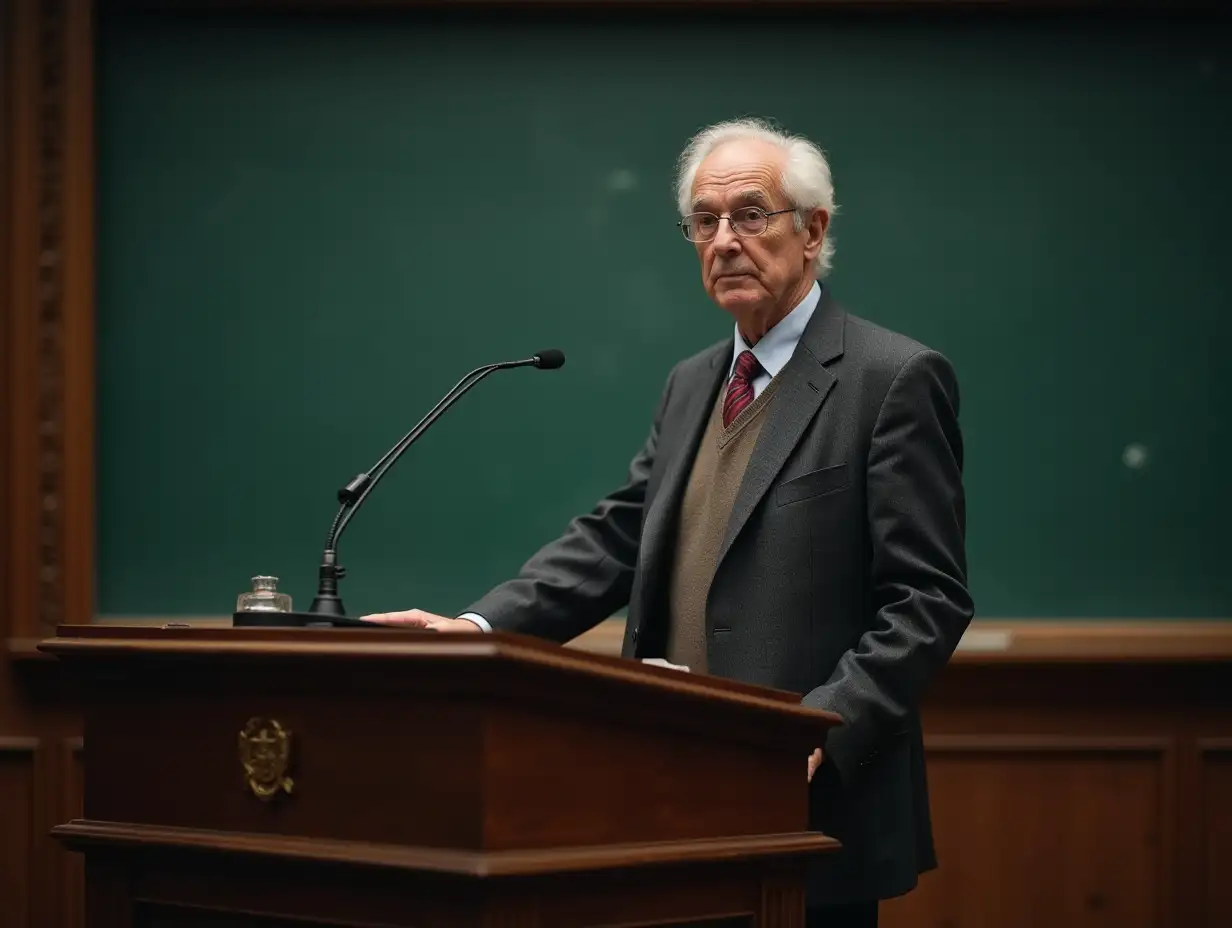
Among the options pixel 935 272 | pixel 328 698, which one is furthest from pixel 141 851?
pixel 935 272

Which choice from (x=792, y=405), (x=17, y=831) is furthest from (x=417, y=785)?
(x=17, y=831)

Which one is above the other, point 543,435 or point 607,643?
point 543,435

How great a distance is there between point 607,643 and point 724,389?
1212 millimetres

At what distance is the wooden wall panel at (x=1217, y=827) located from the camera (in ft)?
11.6

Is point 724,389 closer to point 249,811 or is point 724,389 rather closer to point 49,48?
point 249,811

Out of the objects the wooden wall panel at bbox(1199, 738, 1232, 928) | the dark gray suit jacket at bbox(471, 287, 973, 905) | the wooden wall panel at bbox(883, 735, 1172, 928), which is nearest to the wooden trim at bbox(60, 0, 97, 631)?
the dark gray suit jacket at bbox(471, 287, 973, 905)

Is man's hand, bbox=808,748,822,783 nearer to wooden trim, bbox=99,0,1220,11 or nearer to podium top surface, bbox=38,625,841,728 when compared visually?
podium top surface, bbox=38,625,841,728

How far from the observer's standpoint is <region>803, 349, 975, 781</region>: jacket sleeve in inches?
77.4

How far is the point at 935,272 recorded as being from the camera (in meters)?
3.70

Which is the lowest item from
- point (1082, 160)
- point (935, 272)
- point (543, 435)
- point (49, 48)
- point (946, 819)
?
point (946, 819)

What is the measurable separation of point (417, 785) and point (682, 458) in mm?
1070

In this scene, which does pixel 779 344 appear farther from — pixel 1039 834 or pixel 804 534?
pixel 1039 834

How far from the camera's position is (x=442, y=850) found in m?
1.39

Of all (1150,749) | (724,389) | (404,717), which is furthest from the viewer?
(1150,749)
